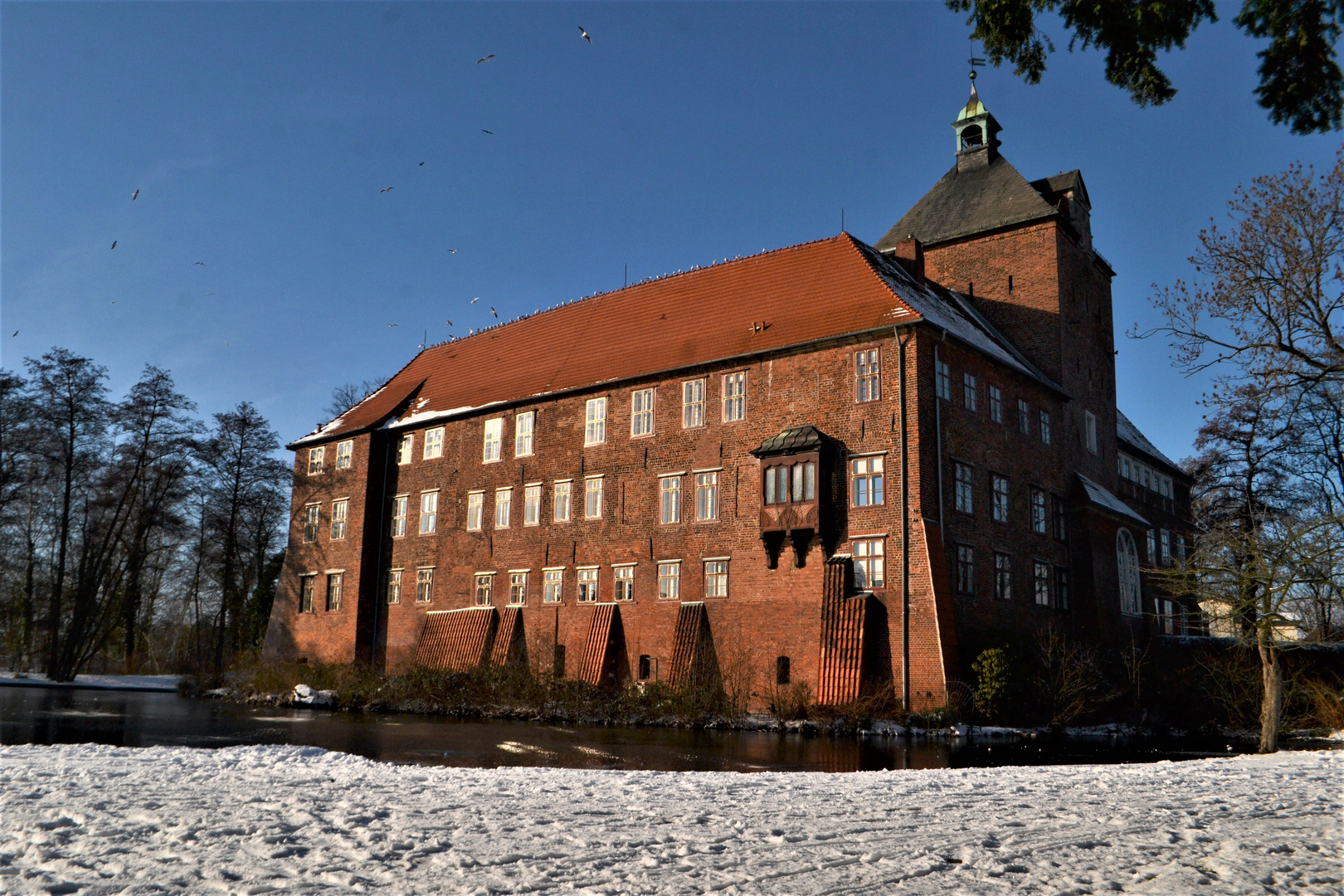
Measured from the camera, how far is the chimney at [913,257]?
31.1m

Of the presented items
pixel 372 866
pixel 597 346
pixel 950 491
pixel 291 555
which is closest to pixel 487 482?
pixel 597 346

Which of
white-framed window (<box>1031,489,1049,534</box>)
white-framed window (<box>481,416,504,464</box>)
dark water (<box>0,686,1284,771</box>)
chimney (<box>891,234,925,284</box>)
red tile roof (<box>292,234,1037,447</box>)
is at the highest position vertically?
chimney (<box>891,234,925,284</box>)

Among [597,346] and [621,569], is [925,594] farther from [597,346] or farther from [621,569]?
[597,346]

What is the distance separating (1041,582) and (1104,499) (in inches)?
171

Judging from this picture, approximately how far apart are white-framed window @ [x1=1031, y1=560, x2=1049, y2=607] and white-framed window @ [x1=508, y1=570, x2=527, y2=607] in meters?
15.0

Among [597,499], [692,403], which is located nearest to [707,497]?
[692,403]

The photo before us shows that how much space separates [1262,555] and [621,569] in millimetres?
17901

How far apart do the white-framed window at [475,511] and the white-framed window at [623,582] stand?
6435 mm

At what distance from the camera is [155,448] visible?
43625 mm

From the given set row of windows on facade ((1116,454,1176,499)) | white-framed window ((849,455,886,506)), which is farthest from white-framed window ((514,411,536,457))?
row of windows on facade ((1116,454,1176,499))

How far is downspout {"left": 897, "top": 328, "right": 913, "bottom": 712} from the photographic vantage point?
23000mm

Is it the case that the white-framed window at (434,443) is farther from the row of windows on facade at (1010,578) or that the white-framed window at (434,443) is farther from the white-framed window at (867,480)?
the row of windows on facade at (1010,578)

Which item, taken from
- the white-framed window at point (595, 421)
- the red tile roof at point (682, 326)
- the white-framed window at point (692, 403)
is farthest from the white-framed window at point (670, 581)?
the red tile roof at point (682, 326)

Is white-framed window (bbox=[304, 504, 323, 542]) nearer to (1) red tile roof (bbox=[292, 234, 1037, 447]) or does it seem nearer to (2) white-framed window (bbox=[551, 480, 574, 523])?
(1) red tile roof (bbox=[292, 234, 1037, 447])
